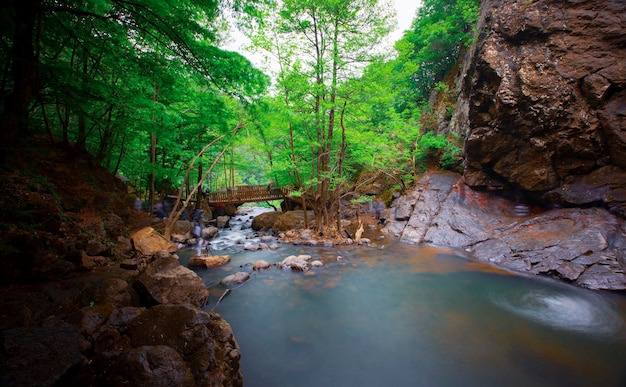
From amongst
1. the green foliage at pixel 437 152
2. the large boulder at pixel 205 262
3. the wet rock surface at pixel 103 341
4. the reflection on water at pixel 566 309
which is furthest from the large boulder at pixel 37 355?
the green foliage at pixel 437 152

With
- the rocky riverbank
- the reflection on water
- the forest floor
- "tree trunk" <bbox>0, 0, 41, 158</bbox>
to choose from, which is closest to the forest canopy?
"tree trunk" <bbox>0, 0, 41, 158</bbox>

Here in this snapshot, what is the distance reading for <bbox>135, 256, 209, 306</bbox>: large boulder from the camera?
14.5 feet

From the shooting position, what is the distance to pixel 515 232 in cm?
869

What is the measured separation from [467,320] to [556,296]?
2.66 meters

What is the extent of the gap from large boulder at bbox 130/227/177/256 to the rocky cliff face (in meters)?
12.9

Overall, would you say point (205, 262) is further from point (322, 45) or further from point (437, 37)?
point (437, 37)

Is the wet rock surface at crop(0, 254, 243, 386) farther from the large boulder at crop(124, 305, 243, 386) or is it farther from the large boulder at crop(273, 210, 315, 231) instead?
the large boulder at crop(273, 210, 315, 231)

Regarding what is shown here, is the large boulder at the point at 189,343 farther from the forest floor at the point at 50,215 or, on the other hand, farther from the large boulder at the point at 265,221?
the large boulder at the point at 265,221

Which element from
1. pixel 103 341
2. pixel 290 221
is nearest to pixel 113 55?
pixel 103 341

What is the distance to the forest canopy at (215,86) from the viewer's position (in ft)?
12.3

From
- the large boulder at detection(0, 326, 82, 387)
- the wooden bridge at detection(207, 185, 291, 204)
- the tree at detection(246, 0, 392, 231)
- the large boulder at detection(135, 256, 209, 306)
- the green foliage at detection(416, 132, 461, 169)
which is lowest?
the large boulder at detection(135, 256, 209, 306)

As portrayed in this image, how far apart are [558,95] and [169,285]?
12.2 m

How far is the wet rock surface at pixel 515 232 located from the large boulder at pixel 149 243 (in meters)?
9.37

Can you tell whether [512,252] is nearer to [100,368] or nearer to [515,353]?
[515,353]
